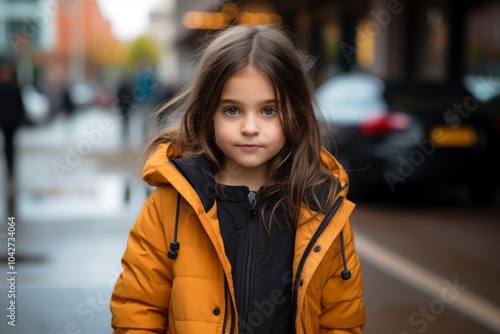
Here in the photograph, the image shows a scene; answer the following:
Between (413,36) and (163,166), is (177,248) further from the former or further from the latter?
(413,36)

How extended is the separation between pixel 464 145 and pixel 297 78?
7.39m

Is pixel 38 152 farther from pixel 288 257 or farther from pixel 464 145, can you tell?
pixel 288 257

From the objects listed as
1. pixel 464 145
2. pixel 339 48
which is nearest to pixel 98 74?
pixel 339 48

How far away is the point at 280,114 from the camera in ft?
8.08

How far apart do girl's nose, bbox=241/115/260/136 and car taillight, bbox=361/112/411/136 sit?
7.28 m

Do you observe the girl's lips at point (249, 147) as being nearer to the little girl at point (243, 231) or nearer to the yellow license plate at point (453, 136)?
the little girl at point (243, 231)

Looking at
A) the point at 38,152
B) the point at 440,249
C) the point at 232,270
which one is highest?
the point at 232,270

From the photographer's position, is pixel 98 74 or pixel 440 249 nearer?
pixel 440 249

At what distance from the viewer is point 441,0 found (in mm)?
17422

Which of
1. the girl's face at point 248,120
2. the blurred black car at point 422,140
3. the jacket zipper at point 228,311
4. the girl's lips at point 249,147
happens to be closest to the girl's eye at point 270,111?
the girl's face at point 248,120

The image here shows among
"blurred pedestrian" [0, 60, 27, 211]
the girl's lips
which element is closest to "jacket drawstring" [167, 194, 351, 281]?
the girl's lips

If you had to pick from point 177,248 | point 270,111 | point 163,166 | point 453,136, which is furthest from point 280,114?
→ point 453,136

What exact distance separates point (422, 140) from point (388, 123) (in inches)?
17.2

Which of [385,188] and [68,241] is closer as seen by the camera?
[68,241]
